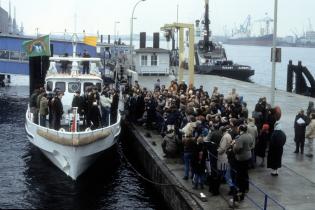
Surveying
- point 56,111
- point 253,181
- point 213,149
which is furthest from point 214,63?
point 213,149

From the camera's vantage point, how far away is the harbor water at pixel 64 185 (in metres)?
15.7

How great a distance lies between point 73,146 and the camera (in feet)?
55.4

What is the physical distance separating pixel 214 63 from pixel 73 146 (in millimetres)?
51910

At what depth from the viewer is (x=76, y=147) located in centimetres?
1700

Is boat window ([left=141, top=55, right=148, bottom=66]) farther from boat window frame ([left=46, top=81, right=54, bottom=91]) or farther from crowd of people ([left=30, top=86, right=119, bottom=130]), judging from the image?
crowd of people ([left=30, top=86, right=119, bottom=130])

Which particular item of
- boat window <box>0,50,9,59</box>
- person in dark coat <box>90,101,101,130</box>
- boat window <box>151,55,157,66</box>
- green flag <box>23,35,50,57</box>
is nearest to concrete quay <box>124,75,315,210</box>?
person in dark coat <box>90,101,101,130</box>

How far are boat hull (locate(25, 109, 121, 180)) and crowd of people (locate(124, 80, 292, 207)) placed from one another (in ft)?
7.81

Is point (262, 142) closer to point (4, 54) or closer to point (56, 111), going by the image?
point (56, 111)

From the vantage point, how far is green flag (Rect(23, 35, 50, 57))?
26.1m

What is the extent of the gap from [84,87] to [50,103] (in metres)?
3.77

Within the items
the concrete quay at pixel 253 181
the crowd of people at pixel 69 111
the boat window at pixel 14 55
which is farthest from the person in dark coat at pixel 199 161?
the boat window at pixel 14 55

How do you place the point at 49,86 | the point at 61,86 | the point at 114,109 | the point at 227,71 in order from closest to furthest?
the point at 114,109 < the point at 61,86 < the point at 49,86 < the point at 227,71

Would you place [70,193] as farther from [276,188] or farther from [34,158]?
[276,188]

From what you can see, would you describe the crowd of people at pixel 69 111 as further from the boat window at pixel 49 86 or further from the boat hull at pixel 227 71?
the boat hull at pixel 227 71
